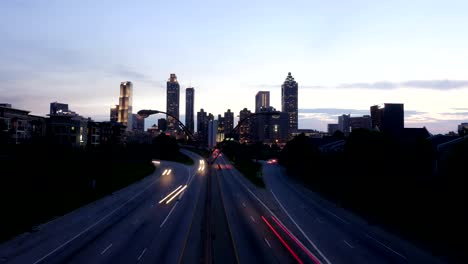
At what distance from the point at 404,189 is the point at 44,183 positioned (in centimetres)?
4867

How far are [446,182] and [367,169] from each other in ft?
45.7

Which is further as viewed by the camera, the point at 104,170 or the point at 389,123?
the point at 389,123

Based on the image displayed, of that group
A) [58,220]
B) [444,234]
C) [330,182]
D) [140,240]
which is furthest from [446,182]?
[58,220]

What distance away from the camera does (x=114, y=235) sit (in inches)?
1534

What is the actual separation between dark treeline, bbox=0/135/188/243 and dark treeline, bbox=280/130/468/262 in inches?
1543

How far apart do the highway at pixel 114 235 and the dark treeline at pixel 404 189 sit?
71.0ft

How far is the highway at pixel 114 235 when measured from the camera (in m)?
31.3

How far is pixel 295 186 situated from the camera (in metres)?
83.3

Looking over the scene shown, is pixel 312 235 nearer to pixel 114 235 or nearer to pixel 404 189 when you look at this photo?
pixel 404 189

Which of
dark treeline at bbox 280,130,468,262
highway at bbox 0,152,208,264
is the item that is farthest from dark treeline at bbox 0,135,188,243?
dark treeline at bbox 280,130,468,262

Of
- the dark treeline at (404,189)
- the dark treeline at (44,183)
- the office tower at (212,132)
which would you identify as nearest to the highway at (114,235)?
the dark treeline at (44,183)

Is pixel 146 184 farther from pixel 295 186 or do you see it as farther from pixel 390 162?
pixel 390 162

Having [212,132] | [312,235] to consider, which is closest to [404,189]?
[312,235]

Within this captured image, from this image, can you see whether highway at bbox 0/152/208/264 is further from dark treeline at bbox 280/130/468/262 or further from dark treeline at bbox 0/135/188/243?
dark treeline at bbox 280/130/468/262
